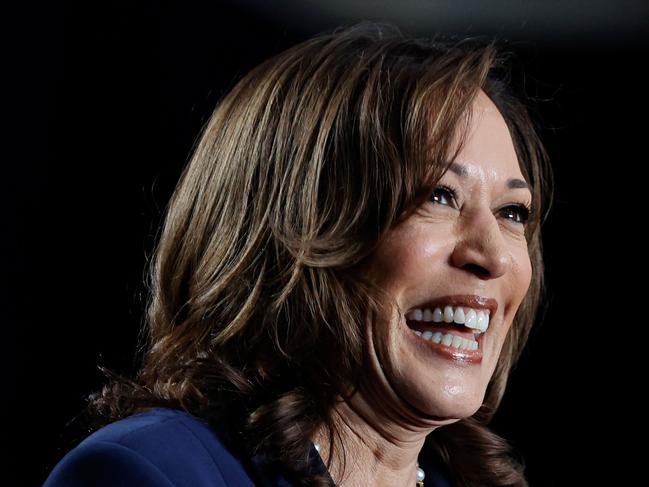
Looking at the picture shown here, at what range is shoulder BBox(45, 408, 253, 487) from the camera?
1237 mm

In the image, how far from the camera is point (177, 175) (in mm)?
2410

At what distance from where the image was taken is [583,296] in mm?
2506

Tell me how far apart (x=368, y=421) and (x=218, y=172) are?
0.44 meters

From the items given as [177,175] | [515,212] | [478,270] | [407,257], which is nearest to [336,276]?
[407,257]

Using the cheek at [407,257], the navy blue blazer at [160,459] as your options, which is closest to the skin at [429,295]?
the cheek at [407,257]

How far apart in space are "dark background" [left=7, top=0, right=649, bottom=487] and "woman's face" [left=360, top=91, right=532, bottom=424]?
827 millimetres

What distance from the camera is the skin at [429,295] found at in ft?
4.86

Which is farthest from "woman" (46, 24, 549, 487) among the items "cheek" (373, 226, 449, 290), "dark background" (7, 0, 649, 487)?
"dark background" (7, 0, 649, 487)

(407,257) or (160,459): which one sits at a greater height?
(407,257)

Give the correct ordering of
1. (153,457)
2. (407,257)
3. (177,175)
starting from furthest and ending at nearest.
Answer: (177,175)
(407,257)
(153,457)

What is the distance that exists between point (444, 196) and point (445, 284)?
14 centimetres

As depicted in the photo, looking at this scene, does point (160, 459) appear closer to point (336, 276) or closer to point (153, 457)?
point (153, 457)

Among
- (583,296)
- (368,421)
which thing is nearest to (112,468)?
(368,421)

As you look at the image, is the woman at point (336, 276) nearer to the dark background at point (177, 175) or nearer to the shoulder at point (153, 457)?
the shoulder at point (153, 457)
